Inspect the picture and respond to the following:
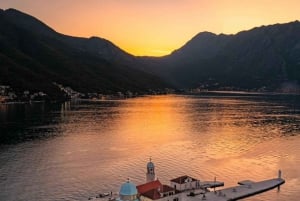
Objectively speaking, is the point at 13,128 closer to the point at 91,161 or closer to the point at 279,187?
the point at 91,161

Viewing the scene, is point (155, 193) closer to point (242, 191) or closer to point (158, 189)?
point (158, 189)

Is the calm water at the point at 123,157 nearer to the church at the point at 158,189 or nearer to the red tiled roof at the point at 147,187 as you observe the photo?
the church at the point at 158,189

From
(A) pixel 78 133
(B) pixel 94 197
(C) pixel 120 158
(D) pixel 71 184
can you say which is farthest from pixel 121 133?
(B) pixel 94 197

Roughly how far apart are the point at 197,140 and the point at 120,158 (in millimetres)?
46294

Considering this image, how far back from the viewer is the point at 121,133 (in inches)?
7032

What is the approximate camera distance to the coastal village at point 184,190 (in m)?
75.1

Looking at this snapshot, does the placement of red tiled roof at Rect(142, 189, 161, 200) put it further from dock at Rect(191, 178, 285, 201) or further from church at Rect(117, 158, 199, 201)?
dock at Rect(191, 178, 285, 201)

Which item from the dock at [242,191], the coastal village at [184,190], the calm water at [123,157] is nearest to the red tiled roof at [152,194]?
the coastal village at [184,190]

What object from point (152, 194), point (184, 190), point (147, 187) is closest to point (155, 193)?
point (152, 194)

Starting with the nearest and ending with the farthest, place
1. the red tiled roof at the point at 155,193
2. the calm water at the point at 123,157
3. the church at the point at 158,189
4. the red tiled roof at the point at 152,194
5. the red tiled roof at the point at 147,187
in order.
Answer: the red tiled roof at the point at 152,194, the red tiled roof at the point at 155,193, the church at the point at 158,189, the red tiled roof at the point at 147,187, the calm water at the point at 123,157

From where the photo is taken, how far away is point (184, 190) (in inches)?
3280

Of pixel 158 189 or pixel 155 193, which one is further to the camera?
pixel 158 189

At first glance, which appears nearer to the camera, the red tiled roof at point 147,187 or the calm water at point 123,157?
the red tiled roof at point 147,187

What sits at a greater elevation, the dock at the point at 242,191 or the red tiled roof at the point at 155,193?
the red tiled roof at the point at 155,193
